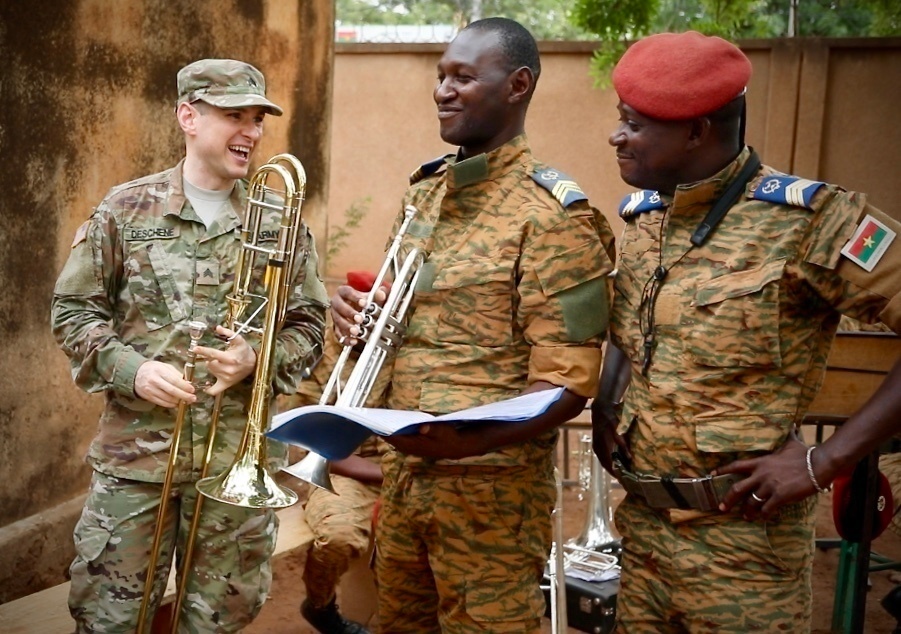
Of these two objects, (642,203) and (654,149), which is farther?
(642,203)

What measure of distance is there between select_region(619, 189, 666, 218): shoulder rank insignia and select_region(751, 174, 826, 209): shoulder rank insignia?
37cm

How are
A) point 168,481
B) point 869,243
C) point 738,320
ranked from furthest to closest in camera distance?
point 168,481 → point 738,320 → point 869,243

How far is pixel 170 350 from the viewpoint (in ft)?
12.3

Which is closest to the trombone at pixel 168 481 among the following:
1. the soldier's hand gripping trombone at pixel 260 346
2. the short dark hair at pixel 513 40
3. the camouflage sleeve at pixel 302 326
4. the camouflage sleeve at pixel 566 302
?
the soldier's hand gripping trombone at pixel 260 346

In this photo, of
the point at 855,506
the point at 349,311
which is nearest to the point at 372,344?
the point at 349,311

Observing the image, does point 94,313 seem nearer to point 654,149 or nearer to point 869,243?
point 654,149

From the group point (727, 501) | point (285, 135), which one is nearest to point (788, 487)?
point (727, 501)

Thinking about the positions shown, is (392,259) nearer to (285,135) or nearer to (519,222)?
(519,222)

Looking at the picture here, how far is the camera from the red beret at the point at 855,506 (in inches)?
151

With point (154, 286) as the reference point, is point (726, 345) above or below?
above

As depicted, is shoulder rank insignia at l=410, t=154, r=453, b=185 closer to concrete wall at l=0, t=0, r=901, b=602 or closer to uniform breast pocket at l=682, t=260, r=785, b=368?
uniform breast pocket at l=682, t=260, r=785, b=368

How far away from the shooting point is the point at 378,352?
3.33m

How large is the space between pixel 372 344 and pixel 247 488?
27.0 inches

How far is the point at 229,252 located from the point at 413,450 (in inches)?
45.7
